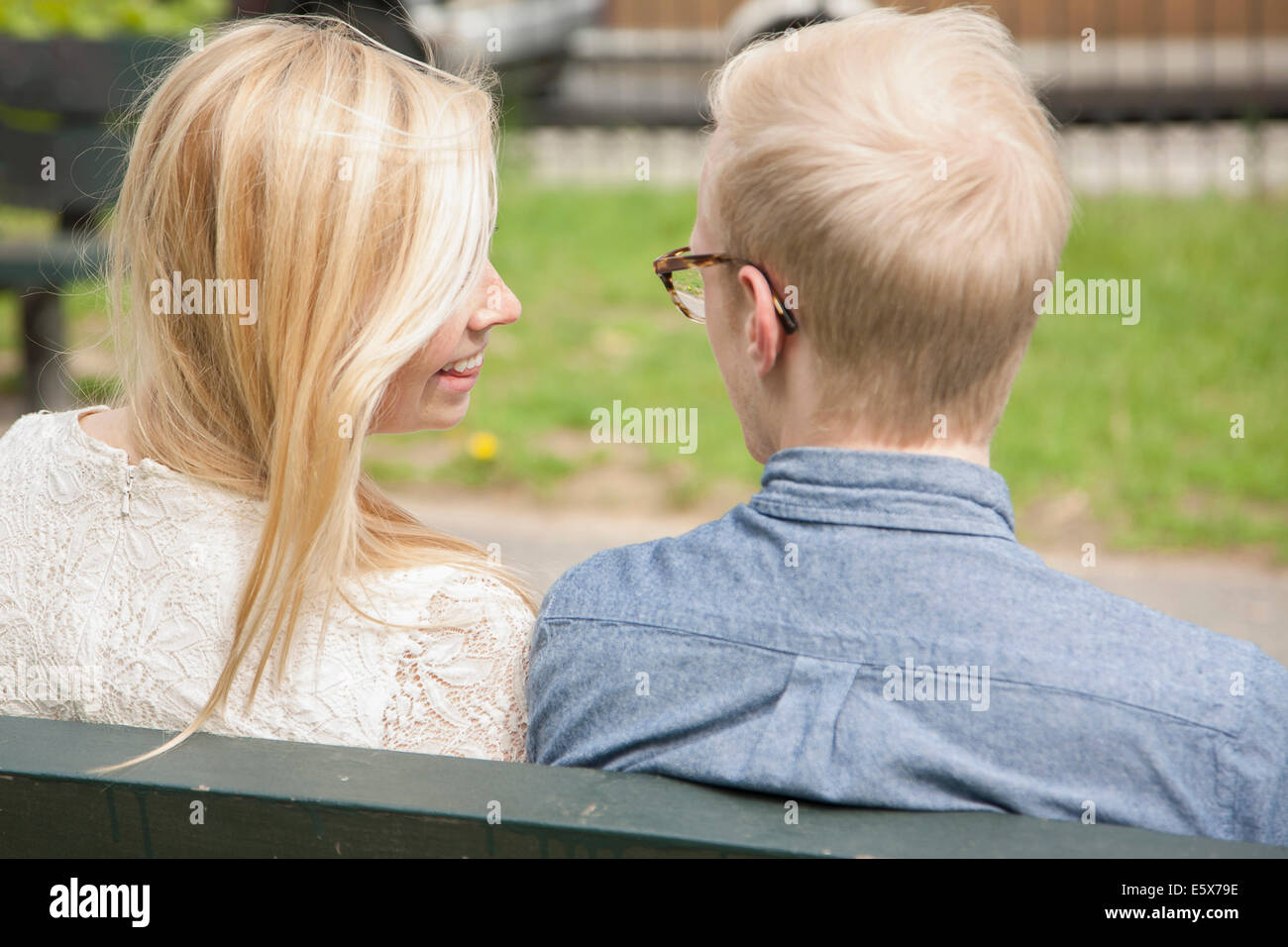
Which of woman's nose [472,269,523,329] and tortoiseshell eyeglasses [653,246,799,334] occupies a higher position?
woman's nose [472,269,523,329]

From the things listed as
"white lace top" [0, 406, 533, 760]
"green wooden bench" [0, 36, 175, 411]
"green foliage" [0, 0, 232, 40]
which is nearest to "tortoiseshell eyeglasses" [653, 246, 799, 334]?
"white lace top" [0, 406, 533, 760]

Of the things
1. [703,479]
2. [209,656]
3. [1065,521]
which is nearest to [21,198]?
[703,479]

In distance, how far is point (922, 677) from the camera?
4.17ft

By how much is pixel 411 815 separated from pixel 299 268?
701 mm

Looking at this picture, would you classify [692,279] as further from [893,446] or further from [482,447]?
[482,447]

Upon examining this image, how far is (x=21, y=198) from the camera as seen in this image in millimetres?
5328

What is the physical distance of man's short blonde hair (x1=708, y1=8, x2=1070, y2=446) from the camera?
1.33 metres

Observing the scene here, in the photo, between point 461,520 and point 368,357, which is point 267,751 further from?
point 461,520

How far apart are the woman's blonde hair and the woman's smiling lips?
17cm

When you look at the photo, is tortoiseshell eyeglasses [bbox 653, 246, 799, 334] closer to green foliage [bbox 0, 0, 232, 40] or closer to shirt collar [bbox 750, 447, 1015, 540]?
shirt collar [bbox 750, 447, 1015, 540]

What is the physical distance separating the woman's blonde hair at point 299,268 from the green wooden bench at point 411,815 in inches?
10.1

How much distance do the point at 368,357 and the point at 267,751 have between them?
0.49 m
